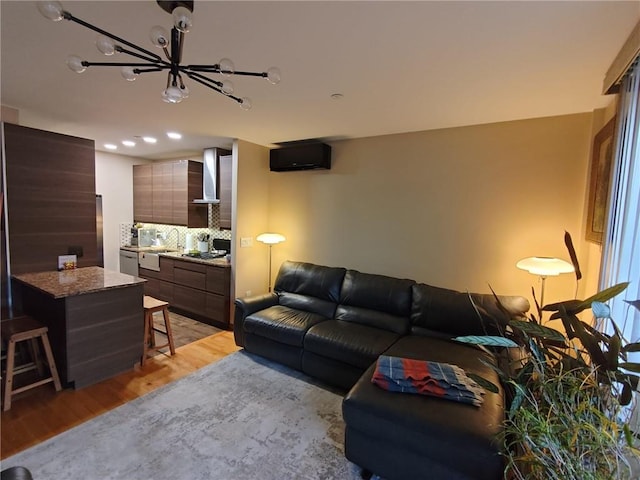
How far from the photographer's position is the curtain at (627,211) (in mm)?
1481

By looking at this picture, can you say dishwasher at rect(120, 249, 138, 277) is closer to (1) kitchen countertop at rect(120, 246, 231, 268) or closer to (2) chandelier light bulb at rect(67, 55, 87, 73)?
(1) kitchen countertop at rect(120, 246, 231, 268)

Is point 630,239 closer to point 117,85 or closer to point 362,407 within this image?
point 362,407

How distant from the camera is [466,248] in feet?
10.1

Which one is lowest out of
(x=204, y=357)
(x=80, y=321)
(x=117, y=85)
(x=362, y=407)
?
(x=204, y=357)

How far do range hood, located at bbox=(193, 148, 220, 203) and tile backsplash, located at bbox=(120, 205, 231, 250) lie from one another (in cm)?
46

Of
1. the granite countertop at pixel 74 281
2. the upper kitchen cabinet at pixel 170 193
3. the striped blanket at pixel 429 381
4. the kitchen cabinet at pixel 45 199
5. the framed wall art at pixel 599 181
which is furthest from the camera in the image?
the upper kitchen cabinet at pixel 170 193

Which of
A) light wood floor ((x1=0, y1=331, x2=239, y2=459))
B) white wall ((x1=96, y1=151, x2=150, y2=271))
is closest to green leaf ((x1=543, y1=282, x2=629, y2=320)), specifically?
light wood floor ((x1=0, y1=331, x2=239, y2=459))

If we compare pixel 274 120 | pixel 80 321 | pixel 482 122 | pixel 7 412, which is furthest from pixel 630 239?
pixel 7 412

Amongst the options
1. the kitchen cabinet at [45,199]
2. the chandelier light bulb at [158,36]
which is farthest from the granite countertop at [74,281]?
the chandelier light bulb at [158,36]

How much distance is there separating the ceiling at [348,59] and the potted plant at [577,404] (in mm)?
1334

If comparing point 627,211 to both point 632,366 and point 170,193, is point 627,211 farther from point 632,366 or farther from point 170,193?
point 170,193

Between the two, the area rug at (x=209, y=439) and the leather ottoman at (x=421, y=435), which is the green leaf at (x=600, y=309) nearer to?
the leather ottoman at (x=421, y=435)

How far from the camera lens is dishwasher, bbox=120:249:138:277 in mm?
5055

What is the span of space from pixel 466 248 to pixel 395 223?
0.80 m
